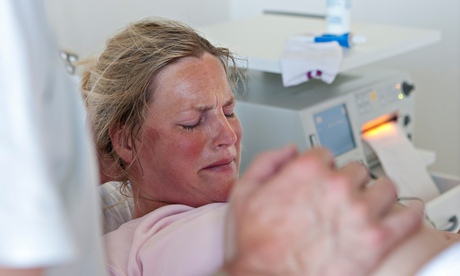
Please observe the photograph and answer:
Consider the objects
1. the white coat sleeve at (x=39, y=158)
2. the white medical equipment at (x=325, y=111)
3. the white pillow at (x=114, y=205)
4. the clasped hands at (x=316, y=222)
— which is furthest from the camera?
the white medical equipment at (x=325, y=111)

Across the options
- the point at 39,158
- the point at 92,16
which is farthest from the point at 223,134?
the point at 92,16

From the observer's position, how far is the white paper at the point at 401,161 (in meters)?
2.32

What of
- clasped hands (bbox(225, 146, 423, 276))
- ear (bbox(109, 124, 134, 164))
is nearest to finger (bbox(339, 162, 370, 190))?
clasped hands (bbox(225, 146, 423, 276))

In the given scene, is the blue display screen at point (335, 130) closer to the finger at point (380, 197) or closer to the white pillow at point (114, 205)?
the white pillow at point (114, 205)

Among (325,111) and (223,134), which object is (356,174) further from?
(325,111)

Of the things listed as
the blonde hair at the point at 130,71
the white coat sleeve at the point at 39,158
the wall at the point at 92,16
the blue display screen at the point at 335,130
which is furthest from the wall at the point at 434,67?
the white coat sleeve at the point at 39,158

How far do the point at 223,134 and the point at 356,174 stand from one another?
818 mm

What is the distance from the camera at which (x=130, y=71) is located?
1.54 meters

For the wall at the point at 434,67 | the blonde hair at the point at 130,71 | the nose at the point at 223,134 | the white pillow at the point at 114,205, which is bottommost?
the wall at the point at 434,67

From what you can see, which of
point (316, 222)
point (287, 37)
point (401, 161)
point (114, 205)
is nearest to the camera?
point (316, 222)

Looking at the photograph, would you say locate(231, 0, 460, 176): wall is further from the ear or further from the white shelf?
the ear

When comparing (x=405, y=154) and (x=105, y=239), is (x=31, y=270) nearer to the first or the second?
(x=105, y=239)

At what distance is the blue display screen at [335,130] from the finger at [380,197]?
57.0 inches

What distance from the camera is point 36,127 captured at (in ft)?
1.80
